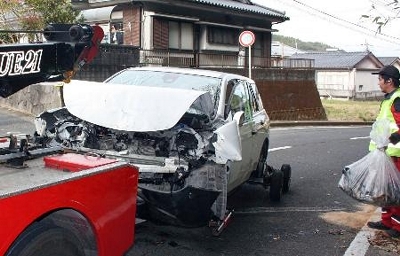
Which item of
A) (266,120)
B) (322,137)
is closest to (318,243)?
(266,120)

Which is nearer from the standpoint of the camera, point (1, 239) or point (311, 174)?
point (1, 239)

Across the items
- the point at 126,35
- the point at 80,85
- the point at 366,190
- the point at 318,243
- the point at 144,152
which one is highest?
the point at 126,35

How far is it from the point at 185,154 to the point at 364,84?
51878 millimetres

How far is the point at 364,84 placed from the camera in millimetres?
52781

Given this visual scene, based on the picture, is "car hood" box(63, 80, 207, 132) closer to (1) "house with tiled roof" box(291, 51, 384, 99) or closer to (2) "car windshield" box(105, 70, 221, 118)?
(2) "car windshield" box(105, 70, 221, 118)

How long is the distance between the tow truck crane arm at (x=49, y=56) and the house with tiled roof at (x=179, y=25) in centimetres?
1455

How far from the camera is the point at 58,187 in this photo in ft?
9.12

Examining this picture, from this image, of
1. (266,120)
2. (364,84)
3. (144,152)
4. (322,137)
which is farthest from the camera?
(364,84)

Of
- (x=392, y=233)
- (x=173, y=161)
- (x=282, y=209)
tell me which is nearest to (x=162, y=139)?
(x=173, y=161)

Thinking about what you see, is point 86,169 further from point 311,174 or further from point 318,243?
point 311,174

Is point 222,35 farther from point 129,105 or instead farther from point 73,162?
→ point 73,162

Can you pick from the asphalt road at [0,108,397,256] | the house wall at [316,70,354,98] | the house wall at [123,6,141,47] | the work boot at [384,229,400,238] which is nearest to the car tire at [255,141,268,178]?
the asphalt road at [0,108,397,256]

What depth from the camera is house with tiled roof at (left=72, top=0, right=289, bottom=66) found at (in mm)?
20688

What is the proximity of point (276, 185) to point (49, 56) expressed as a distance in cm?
424
